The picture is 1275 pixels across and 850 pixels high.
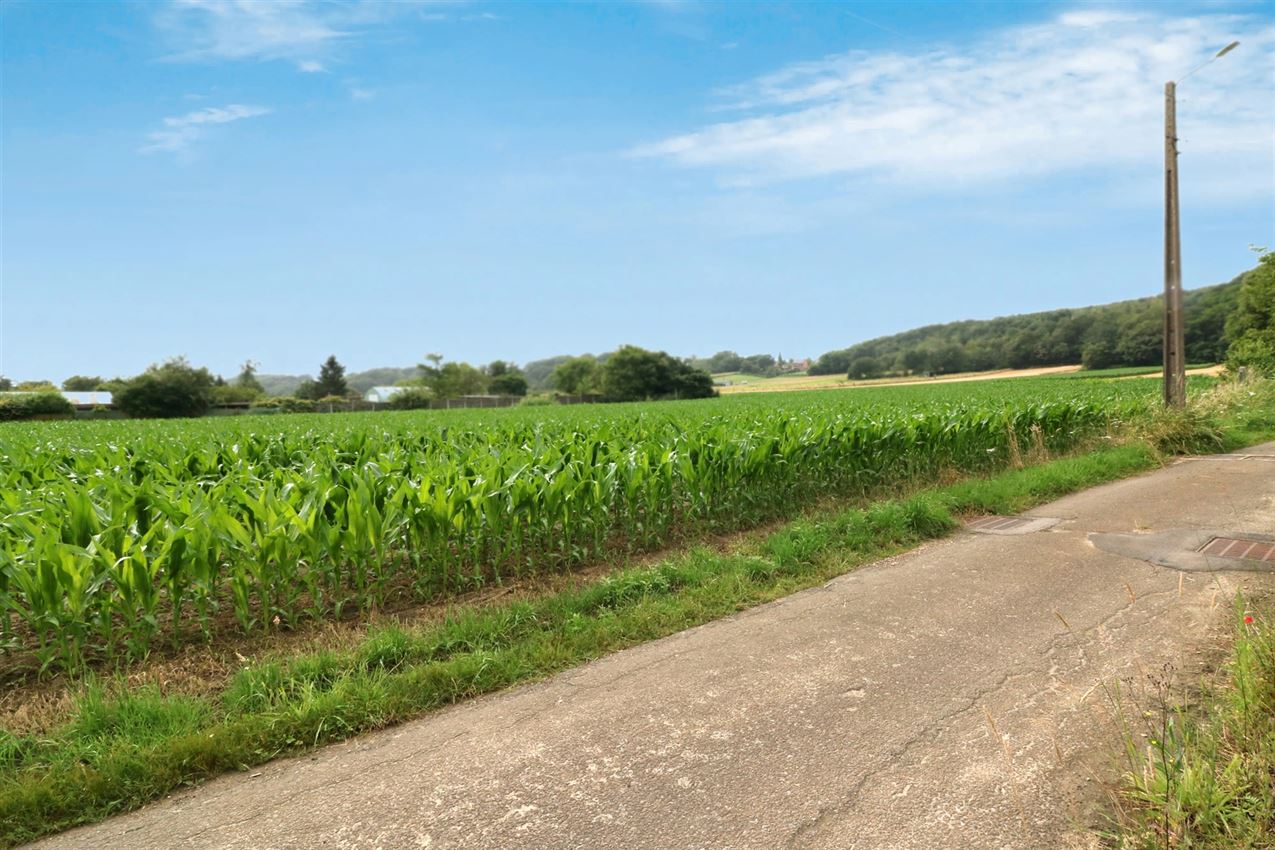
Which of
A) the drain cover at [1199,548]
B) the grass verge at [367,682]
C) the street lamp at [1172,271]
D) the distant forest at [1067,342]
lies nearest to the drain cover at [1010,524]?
the drain cover at [1199,548]

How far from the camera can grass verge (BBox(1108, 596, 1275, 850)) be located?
2.25 metres

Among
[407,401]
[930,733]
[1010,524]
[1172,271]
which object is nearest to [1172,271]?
[1172,271]

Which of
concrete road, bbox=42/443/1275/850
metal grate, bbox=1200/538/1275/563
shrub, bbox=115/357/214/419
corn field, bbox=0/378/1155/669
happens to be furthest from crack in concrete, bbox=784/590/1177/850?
shrub, bbox=115/357/214/419

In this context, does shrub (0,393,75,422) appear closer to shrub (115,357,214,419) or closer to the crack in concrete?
shrub (115,357,214,419)

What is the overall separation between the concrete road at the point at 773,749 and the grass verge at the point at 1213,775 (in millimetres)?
155

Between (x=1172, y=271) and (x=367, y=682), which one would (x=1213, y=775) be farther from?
(x=1172, y=271)

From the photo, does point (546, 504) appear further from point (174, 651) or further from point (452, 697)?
point (174, 651)

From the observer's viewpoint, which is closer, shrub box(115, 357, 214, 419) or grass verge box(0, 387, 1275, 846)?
grass verge box(0, 387, 1275, 846)

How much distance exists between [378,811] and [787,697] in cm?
201

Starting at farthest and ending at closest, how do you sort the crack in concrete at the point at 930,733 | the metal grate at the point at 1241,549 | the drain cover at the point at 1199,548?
the metal grate at the point at 1241,549 < the drain cover at the point at 1199,548 < the crack in concrete at the point at 930,733

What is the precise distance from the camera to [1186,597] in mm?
5008

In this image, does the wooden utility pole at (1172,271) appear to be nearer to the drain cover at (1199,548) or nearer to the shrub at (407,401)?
the drain cover at (1199,548)

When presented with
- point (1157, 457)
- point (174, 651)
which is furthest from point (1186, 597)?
point (1157, 457)

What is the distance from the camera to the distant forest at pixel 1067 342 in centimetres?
6912
